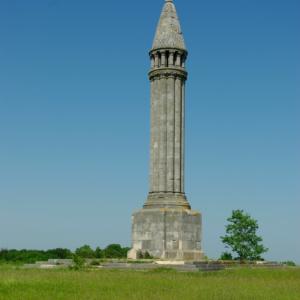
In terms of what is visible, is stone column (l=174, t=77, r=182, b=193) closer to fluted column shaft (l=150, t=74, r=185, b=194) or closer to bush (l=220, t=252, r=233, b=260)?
fluted column shaft (l=150, t=74, r=185, b=194)

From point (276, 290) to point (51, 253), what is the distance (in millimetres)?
34398

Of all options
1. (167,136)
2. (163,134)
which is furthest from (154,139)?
(167,136)

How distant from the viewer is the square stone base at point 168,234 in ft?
141

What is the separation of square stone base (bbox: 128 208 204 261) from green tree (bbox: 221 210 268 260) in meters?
8.96

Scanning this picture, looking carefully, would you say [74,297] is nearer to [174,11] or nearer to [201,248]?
[201,248]

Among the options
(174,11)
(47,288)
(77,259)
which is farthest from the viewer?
(174,11)

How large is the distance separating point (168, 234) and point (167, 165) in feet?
18.8

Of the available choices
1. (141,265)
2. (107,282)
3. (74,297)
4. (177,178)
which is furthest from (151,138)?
(74,297)

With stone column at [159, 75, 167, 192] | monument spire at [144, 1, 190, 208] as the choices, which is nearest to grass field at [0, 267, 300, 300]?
monument spire at [144, 1, 190, 208]

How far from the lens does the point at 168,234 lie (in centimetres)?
4309

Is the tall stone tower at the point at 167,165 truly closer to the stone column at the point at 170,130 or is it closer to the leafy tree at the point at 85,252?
the stone column at the point at 170,130

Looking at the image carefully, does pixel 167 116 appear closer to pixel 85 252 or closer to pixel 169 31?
pixel 169 31

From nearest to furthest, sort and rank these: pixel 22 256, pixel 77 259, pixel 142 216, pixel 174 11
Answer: pixel 77 259
pixel 142 216
pixel 174 11
pixel 22 256

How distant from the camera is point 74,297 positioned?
65.4 feet
